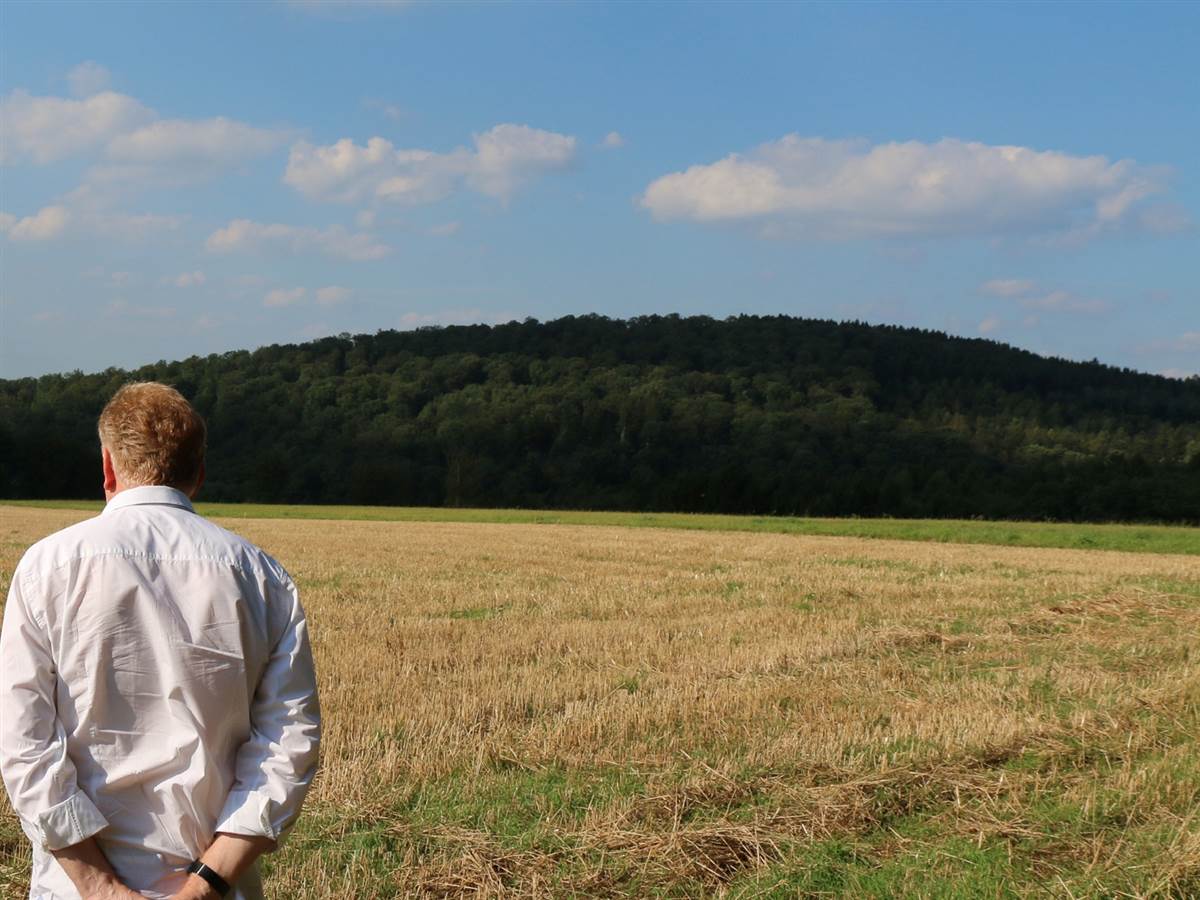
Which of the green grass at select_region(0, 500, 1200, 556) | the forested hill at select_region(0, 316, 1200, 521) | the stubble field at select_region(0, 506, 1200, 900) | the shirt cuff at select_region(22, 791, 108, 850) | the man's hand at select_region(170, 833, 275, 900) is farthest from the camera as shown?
the forested hill at select_region(0, 316, 1200, 521)

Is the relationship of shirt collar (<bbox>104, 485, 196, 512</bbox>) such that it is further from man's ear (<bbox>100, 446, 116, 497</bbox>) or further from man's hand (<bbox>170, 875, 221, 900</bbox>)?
man's hand (<bbox>170, 875, 221, 900</bbox>)

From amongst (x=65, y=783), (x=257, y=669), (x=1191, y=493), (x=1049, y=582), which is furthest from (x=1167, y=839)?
(x=1191, y=493)

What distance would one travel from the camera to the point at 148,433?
307 cm

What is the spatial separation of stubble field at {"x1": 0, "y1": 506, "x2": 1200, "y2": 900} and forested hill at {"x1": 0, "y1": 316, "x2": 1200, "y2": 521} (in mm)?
49923

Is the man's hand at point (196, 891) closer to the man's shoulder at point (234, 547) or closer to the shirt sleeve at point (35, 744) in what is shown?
the shirt sleeve at point (35, 744)

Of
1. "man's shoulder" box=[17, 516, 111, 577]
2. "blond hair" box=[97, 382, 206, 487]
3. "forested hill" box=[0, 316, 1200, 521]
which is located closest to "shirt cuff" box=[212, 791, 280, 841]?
"man's shoulder" box=[17, 516, 111, 577]

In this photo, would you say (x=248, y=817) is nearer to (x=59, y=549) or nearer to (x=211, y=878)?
(x=211, y=878)

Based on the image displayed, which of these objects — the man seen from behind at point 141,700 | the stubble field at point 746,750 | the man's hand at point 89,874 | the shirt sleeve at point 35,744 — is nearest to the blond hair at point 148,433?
the man seen from behind at point 141,700

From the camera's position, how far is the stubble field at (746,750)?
5.33 m

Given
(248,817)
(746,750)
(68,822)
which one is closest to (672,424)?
(746,750)

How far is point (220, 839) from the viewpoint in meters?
3.00

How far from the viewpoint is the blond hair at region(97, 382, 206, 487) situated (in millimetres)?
3068

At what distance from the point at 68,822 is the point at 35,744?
21 cm

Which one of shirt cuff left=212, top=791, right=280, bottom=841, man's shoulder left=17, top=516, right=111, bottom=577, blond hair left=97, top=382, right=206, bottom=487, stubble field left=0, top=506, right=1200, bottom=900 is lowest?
stubble field left=0, top=506, right=1200, bottom=900
